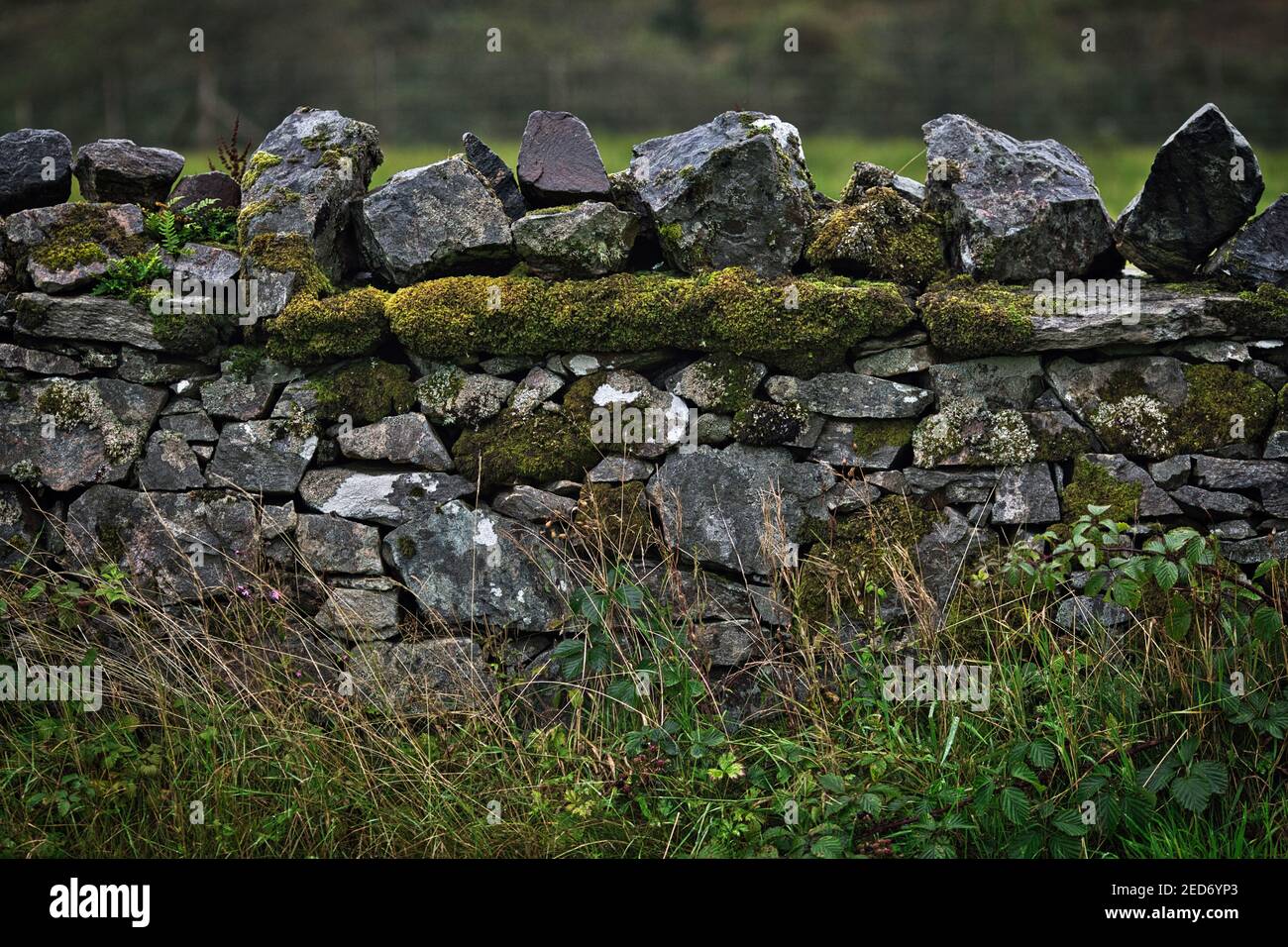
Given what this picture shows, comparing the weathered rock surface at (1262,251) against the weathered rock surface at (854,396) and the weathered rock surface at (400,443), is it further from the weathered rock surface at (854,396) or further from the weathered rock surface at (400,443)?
the weathered rock surface at (400,443)

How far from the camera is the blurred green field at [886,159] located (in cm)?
1320

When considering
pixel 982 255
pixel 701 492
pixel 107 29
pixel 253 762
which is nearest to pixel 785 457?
pixel 701 492

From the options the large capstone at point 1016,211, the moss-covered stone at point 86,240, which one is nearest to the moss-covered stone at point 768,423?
the large capstone at point 1016,211

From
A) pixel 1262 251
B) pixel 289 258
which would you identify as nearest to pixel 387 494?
pixel 289 258

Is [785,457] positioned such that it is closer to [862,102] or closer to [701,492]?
[701,492]

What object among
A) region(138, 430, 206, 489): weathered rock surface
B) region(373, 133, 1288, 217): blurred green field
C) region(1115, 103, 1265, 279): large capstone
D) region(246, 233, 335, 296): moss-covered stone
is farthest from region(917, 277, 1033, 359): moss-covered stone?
region(373, 133, 1288, 217): blurred green field

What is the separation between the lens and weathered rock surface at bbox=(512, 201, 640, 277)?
4.58 meters

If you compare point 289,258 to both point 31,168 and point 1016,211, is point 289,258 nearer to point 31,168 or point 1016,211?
point 31,168

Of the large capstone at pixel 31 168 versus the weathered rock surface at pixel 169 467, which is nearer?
the weathered rock surface at pixel 169 467

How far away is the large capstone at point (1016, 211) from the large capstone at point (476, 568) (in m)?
2.42

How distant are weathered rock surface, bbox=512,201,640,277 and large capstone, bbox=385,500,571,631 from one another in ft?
3.93

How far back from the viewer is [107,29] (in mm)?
31203

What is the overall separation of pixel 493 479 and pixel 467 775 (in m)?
1.30

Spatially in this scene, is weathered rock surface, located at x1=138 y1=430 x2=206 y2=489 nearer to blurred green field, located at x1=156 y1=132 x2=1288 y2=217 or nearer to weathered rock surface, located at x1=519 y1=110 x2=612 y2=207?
weathered rock surface, located at x1=519 y1=110 x2=612 y2=207
